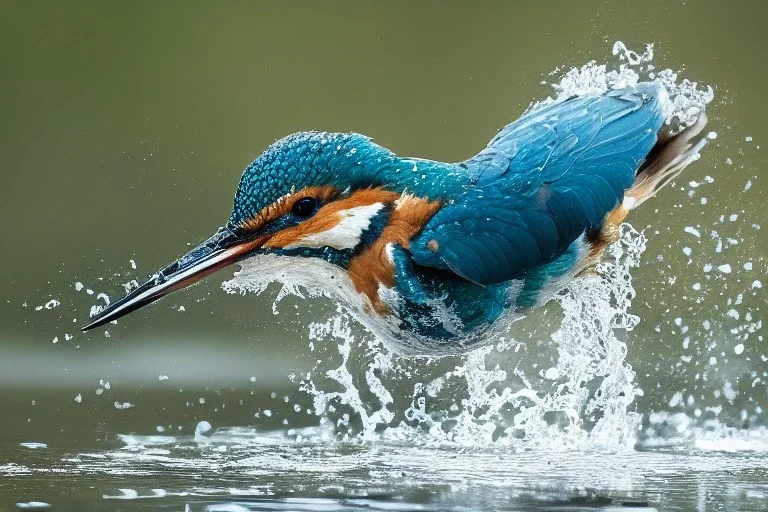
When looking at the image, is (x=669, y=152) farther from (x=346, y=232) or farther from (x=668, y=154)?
(x=346, y=232)

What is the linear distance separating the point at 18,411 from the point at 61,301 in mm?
616

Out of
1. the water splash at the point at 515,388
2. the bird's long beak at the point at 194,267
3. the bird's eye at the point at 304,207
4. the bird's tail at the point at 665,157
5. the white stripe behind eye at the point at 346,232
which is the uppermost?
the bird's tail at the point at 665,157

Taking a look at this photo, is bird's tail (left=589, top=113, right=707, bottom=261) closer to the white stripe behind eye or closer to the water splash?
the water splash

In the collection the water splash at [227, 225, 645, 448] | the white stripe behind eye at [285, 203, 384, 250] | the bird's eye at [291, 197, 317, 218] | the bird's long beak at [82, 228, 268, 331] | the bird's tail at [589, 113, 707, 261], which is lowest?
the water splash at [227, 225, 645, 448]

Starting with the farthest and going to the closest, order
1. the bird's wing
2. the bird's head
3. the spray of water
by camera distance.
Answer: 1. the spray of water
2. the bird's wing
3. the bird's head

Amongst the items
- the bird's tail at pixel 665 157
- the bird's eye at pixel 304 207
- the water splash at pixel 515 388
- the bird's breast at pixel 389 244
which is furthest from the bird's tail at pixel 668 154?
the bird's eye at pixel 304 207

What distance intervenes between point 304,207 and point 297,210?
0.04 ft

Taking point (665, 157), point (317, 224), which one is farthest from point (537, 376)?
point (317, 224)

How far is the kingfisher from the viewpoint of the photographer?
2197 millimetres

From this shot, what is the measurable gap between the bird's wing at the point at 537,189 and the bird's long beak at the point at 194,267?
1.02 ft

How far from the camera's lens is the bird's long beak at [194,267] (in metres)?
2.20

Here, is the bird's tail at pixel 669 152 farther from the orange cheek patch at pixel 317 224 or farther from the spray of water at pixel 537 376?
the orange cheek patch at pixel 317 224

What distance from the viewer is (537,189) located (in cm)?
237

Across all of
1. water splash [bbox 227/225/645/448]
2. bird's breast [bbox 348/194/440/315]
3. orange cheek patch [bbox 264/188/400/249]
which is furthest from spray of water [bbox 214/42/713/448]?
orange cheek patch [bbox 264/188/400/249]
